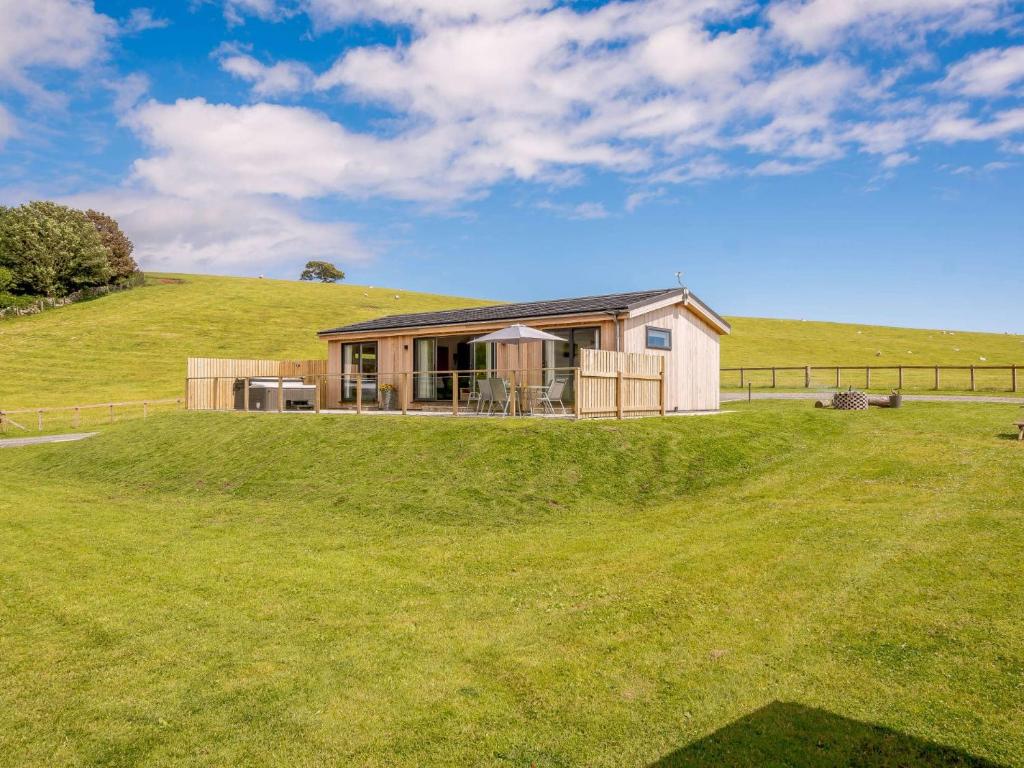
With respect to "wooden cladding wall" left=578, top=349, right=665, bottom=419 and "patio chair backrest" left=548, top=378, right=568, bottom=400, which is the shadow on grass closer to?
"wooden cladding wall" left=578, top=349, right=665, bottom=419

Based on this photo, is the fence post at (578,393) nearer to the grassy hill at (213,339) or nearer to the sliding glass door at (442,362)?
the sliding glass door at (442,362)

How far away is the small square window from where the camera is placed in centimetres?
1831

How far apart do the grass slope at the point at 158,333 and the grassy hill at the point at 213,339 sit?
8 cm

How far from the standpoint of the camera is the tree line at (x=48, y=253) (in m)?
55.6

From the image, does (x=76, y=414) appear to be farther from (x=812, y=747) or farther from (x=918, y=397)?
(x=918, y=397)

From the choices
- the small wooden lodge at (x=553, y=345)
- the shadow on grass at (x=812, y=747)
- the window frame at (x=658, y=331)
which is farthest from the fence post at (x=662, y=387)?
the shadow on grass at (x=812, y=747)

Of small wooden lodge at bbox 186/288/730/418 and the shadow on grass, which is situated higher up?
small wooden lodge at bbox 186/288/730/418


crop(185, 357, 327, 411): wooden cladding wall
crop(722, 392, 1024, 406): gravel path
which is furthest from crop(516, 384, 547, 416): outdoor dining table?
crop(722, 392, 1024, 406): gravel path

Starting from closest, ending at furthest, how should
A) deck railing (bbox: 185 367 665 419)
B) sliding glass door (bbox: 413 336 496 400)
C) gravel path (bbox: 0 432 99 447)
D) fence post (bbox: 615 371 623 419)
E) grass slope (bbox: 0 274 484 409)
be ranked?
fence post (bbox: 615 371 623 419), deck railing (bbox: 185 367 665 419), sliding glass door (bbox: 413 336 496 400), gravel path (bbox: 0 432 99 447), grass slope (bbox: 0 274 484 409)

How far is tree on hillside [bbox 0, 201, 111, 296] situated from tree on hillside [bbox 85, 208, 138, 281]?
12.3 ft

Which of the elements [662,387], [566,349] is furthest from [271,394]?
[662,387]

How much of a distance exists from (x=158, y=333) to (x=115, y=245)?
2556cm

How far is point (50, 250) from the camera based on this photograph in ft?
189

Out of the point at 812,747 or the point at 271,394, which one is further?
the point at 271,394
